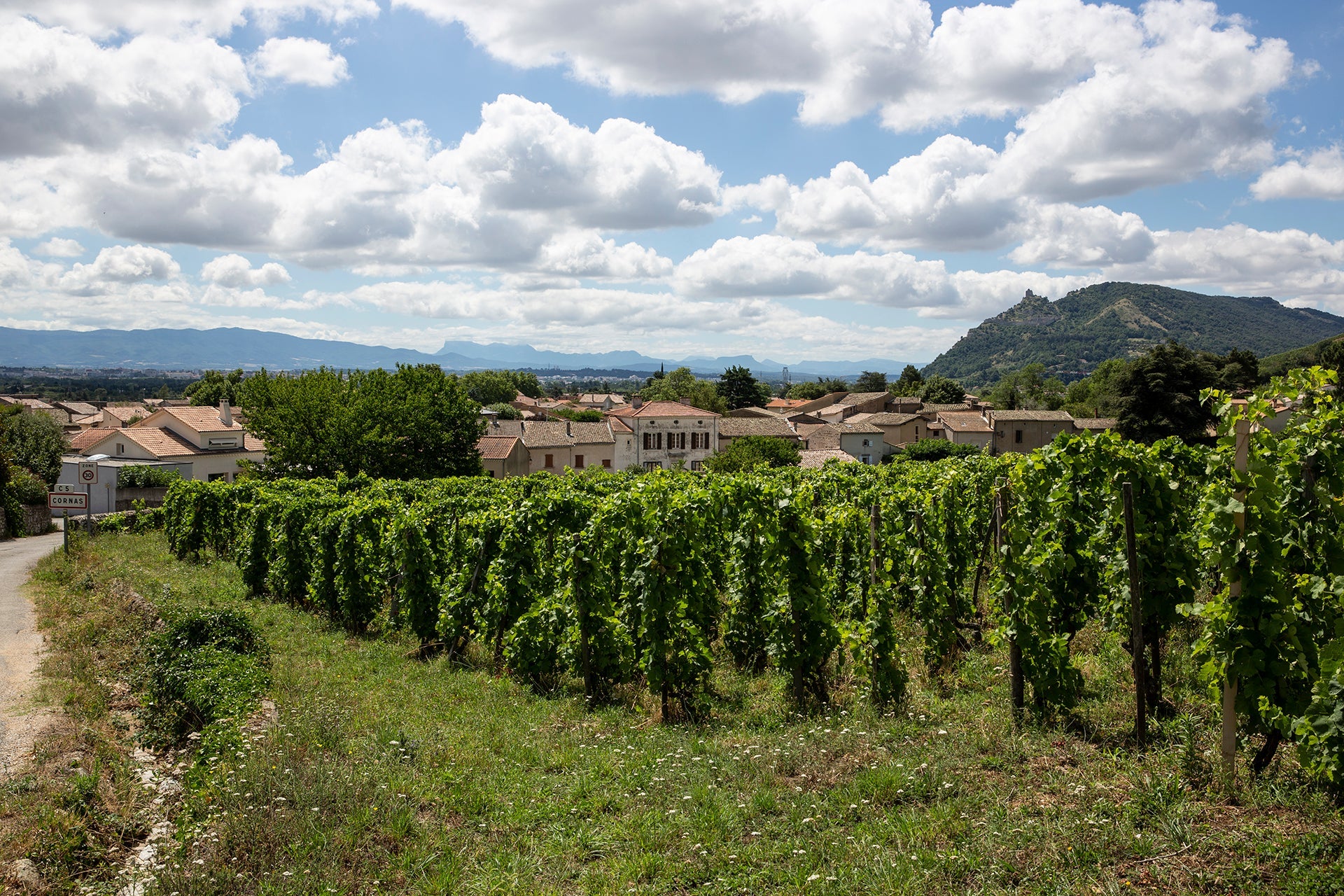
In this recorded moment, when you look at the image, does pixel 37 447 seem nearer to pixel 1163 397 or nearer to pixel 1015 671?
pixel 1015 671

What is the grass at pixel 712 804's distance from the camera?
4617mm

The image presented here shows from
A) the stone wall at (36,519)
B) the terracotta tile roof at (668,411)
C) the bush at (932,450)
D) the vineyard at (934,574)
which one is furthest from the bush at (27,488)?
the bush at (932,450)

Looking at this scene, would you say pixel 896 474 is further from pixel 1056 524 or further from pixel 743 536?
pixel 1056 524

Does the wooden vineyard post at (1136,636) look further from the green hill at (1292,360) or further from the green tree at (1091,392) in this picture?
the green hill at (1292,360)

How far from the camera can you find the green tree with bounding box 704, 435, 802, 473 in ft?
171

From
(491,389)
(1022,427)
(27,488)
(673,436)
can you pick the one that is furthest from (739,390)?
(27,488)

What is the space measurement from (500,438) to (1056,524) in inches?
2173

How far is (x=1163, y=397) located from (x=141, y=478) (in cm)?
6589

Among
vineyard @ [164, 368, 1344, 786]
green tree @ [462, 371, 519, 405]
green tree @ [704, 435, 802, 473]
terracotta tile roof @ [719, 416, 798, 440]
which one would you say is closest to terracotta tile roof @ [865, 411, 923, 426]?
terracotta tile roof @ [719, 416, 798, 440]

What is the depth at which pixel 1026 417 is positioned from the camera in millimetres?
78750

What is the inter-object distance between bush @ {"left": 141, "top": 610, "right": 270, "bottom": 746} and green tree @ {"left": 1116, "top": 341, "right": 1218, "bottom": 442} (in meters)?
56.0

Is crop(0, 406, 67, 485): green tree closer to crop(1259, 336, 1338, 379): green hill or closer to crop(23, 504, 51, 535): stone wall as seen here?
crop(23, 504, 51, 535): stone wall

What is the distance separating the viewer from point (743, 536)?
9.52 m

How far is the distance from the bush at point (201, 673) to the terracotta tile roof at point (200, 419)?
4950 cm
